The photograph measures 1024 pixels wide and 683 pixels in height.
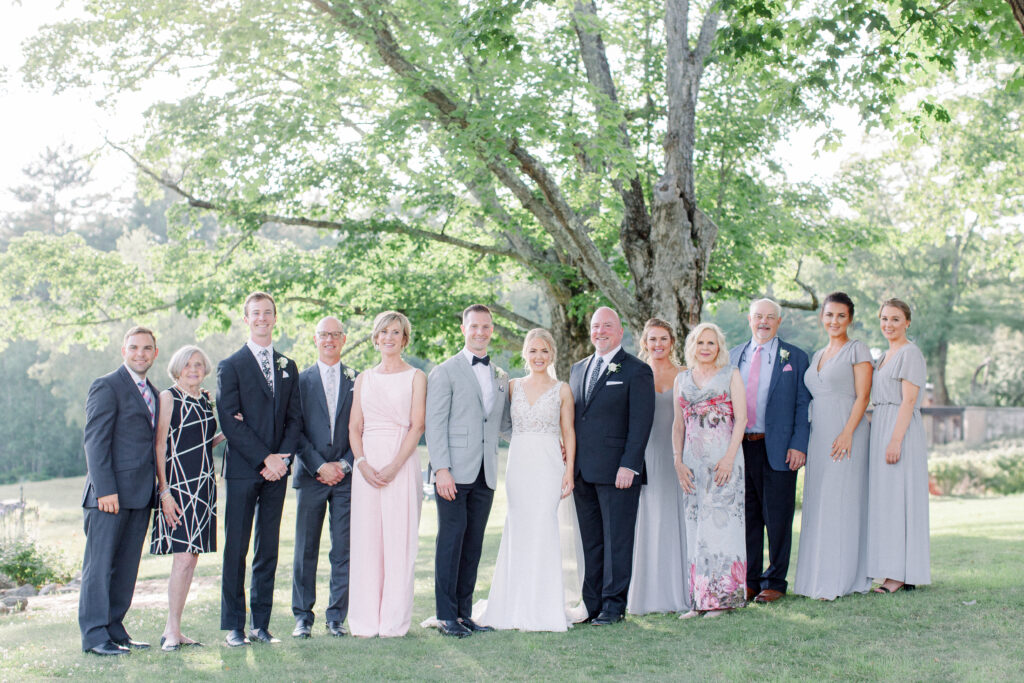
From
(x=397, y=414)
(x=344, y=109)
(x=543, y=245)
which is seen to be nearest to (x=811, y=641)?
(x=397, y=414)

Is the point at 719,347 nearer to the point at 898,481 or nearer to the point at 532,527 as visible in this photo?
the point at 898,481

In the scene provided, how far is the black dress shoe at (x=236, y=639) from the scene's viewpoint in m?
5.98

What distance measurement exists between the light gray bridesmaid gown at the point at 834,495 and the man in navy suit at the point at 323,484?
3327 mm

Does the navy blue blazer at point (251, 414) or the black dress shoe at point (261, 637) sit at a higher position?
the navy blue blazer at point (251, 414)

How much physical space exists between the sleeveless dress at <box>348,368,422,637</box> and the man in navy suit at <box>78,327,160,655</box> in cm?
132

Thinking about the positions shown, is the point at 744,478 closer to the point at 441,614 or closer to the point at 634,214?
the point at 441,614

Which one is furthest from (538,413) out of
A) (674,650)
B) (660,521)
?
(674,650)

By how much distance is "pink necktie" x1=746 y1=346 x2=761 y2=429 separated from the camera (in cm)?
699

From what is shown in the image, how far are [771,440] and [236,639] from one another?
153 inches

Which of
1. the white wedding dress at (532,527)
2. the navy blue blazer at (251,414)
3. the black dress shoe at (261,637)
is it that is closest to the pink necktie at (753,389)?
the white wedding dress at (532,527)

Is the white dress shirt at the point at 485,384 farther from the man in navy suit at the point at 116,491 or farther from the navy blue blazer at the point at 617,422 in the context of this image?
the man in navy suit at the point at 116,491

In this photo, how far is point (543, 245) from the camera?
15750 millimetres

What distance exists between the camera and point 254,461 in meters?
6.05

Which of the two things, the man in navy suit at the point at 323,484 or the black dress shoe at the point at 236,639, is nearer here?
the black dress shoe at the point at 236,639
